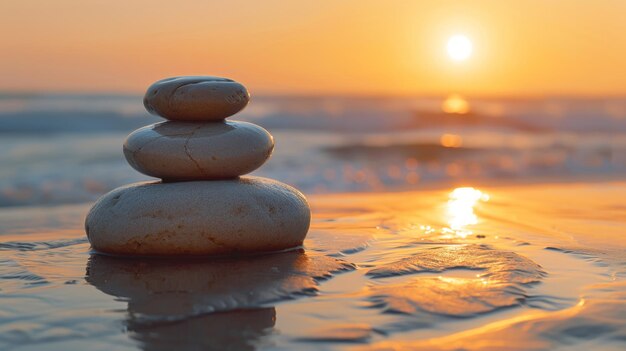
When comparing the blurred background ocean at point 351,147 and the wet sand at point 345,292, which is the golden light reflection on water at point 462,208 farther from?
the blurred background ocean at point 351,147

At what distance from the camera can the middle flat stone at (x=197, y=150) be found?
5.15 m

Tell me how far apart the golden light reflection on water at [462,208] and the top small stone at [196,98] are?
6.50 ft

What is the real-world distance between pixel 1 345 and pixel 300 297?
1.43 metres

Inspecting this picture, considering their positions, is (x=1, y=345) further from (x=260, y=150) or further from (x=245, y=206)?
(x=260, y=150)

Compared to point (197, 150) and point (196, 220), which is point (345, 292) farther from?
point (197, 150)

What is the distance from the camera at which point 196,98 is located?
17.2 feet

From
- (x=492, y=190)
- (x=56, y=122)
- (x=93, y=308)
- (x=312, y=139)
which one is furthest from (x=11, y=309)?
(x=56, y=122)

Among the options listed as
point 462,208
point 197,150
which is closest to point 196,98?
point 197,150

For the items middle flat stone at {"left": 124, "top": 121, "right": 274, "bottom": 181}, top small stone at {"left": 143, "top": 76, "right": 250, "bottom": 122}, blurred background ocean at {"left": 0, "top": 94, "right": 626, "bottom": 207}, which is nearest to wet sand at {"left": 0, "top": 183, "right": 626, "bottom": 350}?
middle flat stone at {"left": 124, "top": 121, "right": 274, "bottom": 181}

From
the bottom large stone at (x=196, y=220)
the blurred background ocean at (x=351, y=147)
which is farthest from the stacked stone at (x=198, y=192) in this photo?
the blurred background ocean at (x=351, y=147)

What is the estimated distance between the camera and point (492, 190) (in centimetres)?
984

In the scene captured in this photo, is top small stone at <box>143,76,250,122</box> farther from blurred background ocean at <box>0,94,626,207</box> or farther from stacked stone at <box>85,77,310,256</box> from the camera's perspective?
blurred background ocean at <box>0,94,626,207</box>

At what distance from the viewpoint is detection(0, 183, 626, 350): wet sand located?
3.22m

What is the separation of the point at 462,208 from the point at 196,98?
11.1 feet
